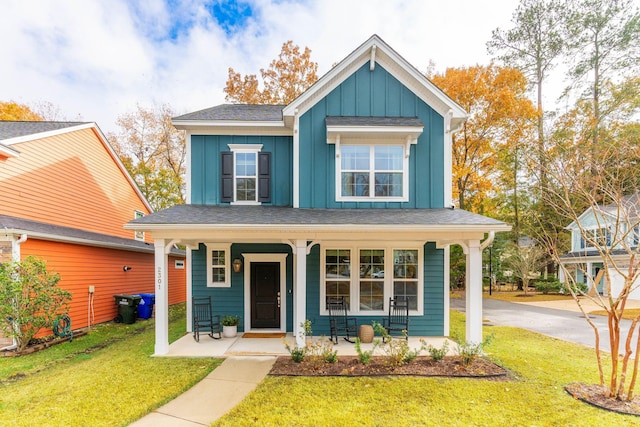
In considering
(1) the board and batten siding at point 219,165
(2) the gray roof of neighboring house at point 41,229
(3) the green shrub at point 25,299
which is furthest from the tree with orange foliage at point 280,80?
(3) the green shrub at point 25,299

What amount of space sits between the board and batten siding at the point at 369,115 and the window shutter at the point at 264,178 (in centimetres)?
109

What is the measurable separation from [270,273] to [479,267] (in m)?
5.19

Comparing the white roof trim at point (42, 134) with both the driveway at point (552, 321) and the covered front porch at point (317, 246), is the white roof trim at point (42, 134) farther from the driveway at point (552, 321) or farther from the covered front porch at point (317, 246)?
the driveway at point (552, 321)

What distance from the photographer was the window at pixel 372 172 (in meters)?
8.28

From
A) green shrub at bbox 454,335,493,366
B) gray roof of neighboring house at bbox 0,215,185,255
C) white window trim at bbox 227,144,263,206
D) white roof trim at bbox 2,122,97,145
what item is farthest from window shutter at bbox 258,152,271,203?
white roof trim at bbox 2,122,97,145

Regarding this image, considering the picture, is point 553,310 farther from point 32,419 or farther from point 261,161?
point 32,419

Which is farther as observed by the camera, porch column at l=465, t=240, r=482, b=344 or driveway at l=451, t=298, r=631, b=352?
driveway at l=451, t=298, r=631, b=352

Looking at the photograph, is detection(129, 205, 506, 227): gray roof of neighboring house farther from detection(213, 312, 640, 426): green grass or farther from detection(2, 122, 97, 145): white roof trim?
detection(2, 122, 97, 145): white roof trim

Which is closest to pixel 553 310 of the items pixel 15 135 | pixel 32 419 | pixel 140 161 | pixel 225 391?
pixel 225 391

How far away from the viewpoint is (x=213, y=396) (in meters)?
4.88

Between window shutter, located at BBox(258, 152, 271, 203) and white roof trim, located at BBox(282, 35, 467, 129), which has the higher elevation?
white roof trim, located at BBox(282, 35, 467, 129)

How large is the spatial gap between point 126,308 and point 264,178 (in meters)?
6.74

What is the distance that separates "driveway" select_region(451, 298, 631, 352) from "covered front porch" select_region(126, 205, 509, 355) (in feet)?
13.6

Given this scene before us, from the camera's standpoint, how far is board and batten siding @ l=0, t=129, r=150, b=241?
9.23 meters
